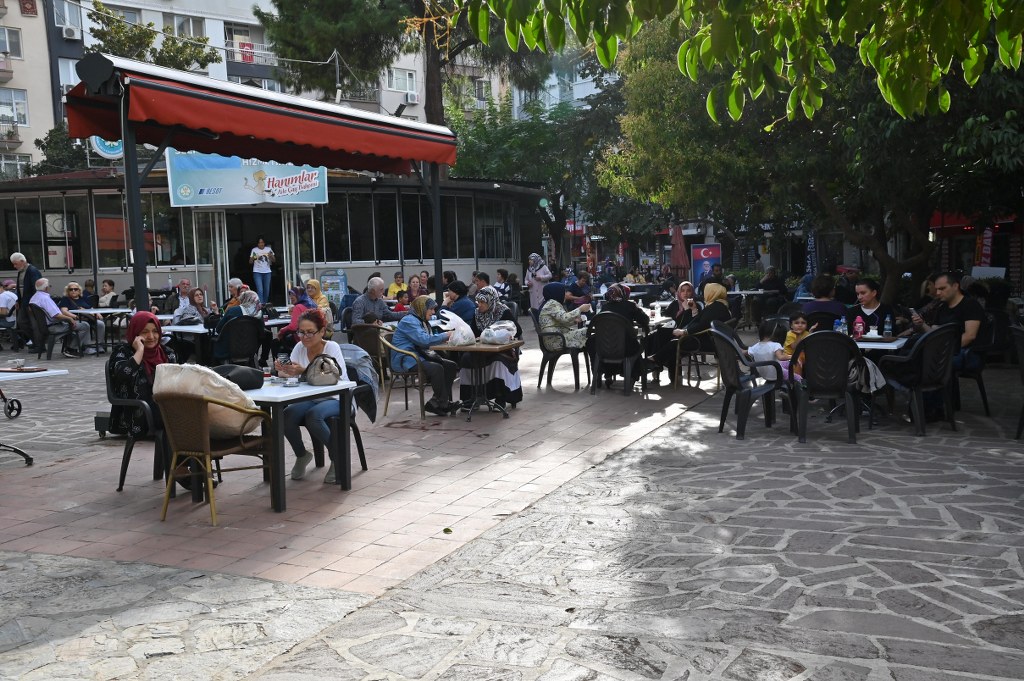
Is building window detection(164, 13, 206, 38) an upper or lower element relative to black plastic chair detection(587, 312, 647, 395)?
upper

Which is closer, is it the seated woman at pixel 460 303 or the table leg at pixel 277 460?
the table leg at pixel 277 460

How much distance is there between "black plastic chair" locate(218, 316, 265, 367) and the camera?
1195 centimetres

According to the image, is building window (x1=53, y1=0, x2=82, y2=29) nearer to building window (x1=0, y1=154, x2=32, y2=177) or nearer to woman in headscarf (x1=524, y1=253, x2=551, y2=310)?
building window (x1=0, y1=154, x2=32, y2=177)

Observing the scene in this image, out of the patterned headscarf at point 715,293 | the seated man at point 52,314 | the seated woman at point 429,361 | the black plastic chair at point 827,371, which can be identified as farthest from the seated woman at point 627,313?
the seated man at point 52,314

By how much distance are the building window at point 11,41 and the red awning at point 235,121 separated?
36209 millimetres

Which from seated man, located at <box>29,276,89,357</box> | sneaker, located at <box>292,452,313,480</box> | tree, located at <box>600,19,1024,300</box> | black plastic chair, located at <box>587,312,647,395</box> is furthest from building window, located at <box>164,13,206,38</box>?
sneaker, located at <box>292,452,313,480</box>

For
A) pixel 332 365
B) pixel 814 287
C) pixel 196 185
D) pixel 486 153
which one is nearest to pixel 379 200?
pixel 196 185

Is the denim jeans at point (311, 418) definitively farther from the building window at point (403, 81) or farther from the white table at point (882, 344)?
the building window at point (403, 81)

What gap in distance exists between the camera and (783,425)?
9.26m

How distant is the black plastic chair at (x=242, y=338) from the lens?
1195cm

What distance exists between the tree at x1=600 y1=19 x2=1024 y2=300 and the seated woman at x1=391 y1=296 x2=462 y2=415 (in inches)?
228

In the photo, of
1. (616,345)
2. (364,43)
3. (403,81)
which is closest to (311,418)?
(616,345)

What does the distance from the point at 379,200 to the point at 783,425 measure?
18.8 m

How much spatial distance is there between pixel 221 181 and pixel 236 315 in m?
11.3
